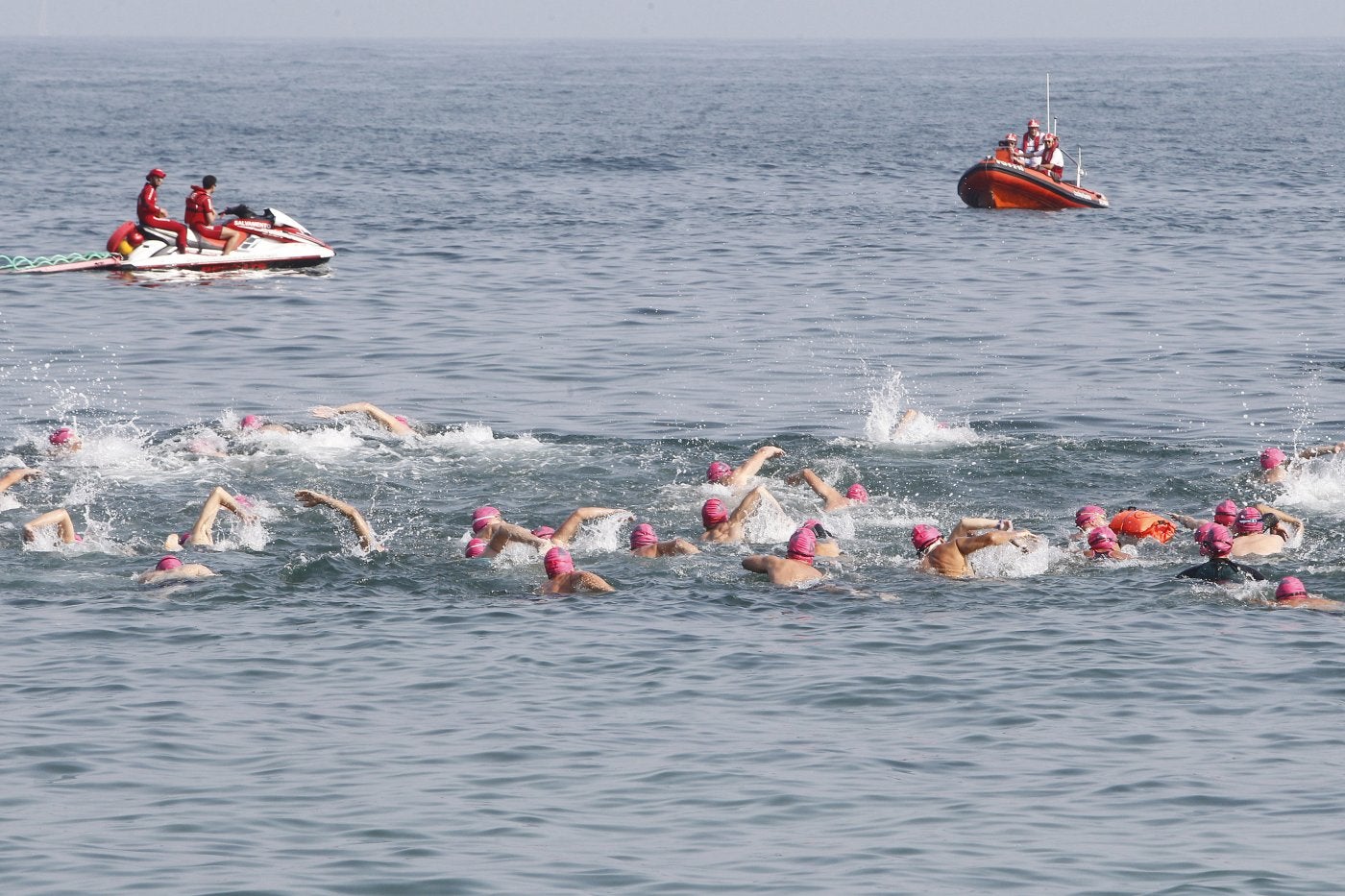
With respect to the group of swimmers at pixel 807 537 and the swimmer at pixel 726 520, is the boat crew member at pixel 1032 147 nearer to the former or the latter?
the group of swimmers at pixel 807 537

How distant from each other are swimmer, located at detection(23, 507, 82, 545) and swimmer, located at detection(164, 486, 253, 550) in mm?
939

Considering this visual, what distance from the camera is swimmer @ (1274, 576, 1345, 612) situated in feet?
55.4

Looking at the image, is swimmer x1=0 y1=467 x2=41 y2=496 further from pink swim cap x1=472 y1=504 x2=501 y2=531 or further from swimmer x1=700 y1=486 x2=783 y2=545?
swimmer x1=700 y1=486 x2=783 y2=545

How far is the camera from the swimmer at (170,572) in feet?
58.3

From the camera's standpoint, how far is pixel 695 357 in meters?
30.1

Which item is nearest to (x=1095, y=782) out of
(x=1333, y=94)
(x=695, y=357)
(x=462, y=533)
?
(x=462, y=533)

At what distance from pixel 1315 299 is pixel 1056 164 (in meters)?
14.1

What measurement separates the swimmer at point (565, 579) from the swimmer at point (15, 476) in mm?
6614

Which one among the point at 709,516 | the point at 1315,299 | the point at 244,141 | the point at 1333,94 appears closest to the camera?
the point at 709,516

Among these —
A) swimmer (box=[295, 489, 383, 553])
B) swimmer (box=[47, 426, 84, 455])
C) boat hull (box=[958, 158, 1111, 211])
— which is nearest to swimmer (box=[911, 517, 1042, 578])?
swimmer (box=[295, 489, 383, 553])

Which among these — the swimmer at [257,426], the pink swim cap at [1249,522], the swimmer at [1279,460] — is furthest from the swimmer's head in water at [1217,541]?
the swimmer at [257,426]

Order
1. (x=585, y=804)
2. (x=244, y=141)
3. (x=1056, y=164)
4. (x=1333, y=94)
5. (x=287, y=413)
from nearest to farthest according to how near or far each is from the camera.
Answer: (x=585, y=804), (x=287, y=413), (x=1056, y=164), (x=244, y=141), (x=1333, y=94)

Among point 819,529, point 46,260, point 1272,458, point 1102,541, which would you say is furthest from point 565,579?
point 46,260

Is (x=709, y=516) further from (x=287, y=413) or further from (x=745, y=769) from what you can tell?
(x=287, y=413)
